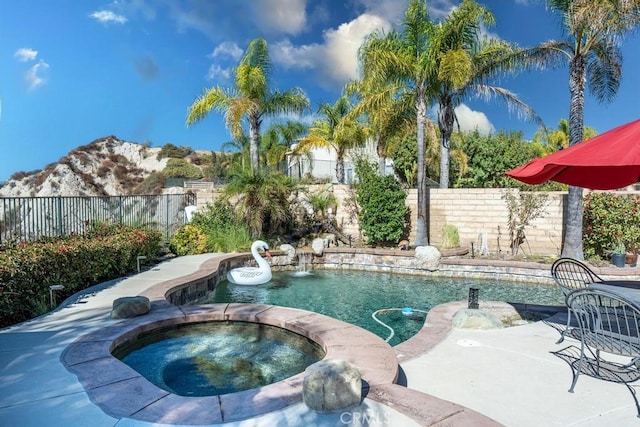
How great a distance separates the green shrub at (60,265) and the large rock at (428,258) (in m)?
7.02

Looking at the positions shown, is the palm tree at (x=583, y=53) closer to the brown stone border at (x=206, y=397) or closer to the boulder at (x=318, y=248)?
the boulder at (x=318, y=248)

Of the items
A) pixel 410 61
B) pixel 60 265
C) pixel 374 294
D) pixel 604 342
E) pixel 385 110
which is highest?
pixel 410 61

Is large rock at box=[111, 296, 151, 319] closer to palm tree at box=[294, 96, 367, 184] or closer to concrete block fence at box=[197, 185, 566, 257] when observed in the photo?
concrete block fence at box=[197, 185, 566, 257]

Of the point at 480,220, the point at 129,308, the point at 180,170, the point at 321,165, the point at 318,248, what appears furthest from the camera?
the point at 180,170

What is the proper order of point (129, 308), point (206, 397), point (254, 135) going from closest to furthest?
point (206, 397), point (129, 308), point (254, 135)

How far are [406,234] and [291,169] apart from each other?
13186mm

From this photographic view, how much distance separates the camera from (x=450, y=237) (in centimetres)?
1206

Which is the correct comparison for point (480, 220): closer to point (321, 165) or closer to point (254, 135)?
point (254, 135)

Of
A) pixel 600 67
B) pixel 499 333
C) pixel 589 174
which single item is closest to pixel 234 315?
pixel 499 333

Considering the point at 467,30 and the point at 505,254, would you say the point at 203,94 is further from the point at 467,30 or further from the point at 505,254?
the point at 505,254

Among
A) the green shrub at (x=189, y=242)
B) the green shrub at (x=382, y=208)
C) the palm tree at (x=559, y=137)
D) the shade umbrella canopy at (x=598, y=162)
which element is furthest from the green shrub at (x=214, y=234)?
the palm tree at (x=559, y=137)

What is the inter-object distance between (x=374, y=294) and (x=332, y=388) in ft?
18.5

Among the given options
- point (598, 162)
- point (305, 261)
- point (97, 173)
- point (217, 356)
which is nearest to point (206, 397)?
point (217, 356)

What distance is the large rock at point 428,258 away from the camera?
10227mm
